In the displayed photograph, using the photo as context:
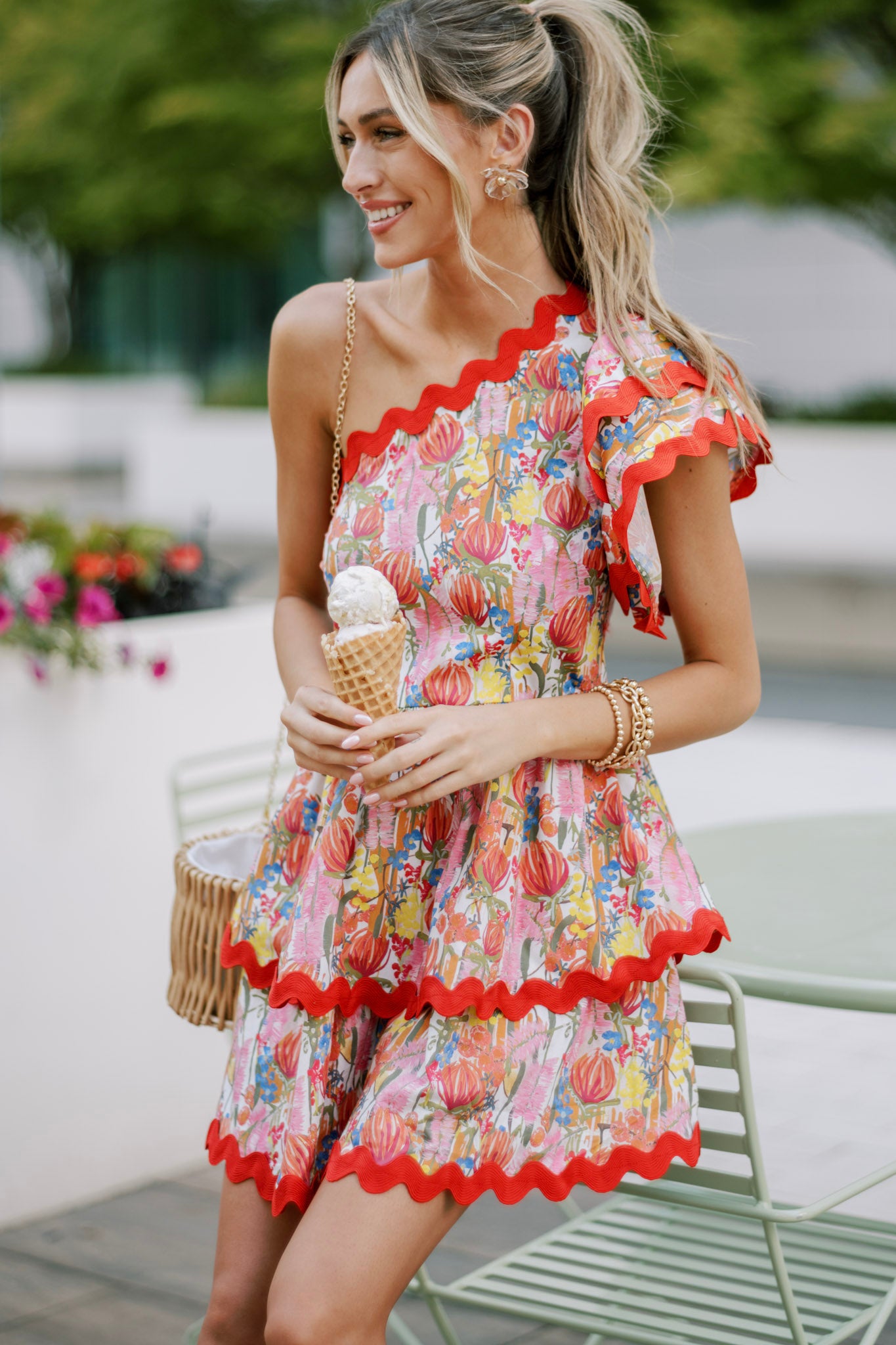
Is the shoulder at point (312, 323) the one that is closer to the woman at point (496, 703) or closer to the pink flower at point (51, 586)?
the woman at point (496, 703)

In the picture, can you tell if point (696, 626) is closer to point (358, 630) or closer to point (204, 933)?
point (358, 630)

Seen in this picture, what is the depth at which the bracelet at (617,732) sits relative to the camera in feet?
6.06

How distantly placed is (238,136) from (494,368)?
17482 mm

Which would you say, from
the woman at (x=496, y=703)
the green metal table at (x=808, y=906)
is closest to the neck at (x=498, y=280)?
the woman at (x=496, y=703)

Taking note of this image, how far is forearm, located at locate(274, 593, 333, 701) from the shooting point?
6.87ft

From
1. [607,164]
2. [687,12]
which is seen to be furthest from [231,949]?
[687,12]

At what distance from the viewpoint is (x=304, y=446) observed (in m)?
2.12

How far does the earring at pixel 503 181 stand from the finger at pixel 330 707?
24.2 inches

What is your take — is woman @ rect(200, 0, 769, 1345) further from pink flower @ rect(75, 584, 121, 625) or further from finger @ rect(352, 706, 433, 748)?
pink flower @ rect(75, 584, 121, 625)

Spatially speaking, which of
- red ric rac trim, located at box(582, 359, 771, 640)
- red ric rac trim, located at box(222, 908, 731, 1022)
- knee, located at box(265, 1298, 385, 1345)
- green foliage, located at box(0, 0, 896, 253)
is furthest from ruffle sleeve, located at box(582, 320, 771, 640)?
green foliage, located at box(0, 0, 896, 253)

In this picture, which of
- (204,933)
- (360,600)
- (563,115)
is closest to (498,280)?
(563,115)

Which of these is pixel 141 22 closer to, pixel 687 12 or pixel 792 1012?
pixel 687 12

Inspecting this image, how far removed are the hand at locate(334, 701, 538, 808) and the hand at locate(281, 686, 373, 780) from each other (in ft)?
0.06

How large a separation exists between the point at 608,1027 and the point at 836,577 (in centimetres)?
1000
